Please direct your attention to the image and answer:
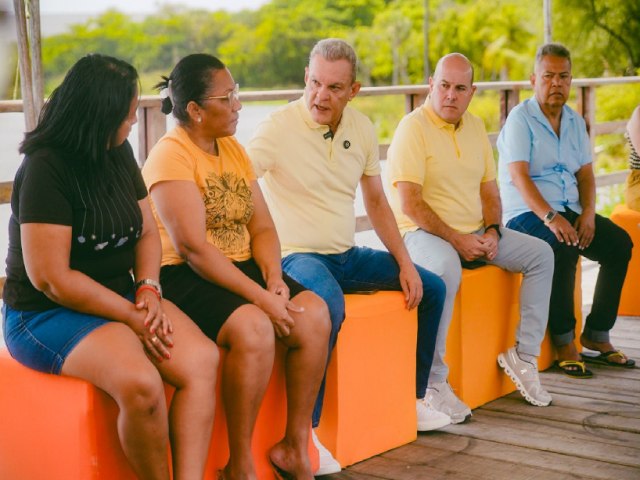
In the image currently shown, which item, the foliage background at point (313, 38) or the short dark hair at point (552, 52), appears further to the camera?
the foliage background at point (313, 38)

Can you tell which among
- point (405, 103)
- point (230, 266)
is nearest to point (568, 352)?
point (405, 103)

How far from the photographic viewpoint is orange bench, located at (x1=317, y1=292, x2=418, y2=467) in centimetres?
295

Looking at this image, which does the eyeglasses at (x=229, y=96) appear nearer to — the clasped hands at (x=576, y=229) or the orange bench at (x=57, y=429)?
the orange bench at (x=57, y=429)

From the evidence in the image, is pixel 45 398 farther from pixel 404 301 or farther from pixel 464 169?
pixel 464 169

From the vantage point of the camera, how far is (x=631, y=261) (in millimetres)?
4945

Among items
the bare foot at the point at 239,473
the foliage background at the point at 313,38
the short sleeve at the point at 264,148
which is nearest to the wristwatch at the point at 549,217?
the short sleeve at the point at 264,148

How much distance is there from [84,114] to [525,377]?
1953mm

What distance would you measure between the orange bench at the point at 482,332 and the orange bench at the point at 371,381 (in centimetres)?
39

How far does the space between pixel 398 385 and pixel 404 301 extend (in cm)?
26

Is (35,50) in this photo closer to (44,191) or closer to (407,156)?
(44,191)

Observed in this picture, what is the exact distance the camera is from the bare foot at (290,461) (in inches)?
105

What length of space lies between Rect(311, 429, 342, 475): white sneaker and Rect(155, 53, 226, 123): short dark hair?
0.98 m

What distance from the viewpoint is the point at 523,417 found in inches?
135

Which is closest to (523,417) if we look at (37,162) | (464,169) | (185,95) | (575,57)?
(464,169)
